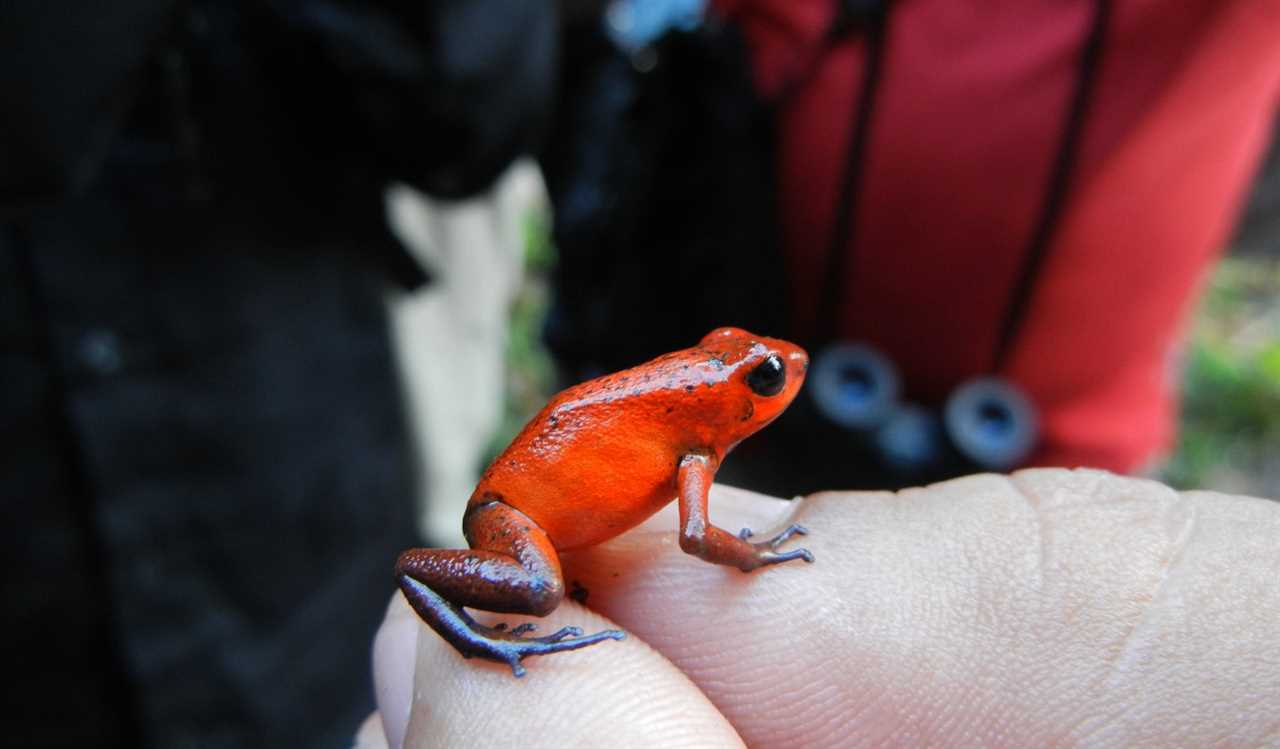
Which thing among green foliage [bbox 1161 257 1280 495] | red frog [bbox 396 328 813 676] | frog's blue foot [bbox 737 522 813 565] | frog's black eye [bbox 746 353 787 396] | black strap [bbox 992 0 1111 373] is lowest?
green foliage [bbox 1161 257 1280 495]

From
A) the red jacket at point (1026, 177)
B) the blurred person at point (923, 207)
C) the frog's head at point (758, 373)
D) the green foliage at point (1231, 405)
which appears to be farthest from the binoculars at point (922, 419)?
the green foliage at point (1231, 405)

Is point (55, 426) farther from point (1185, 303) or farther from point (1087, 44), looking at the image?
point (1185, 303)

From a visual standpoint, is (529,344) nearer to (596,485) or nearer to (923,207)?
(923,207)

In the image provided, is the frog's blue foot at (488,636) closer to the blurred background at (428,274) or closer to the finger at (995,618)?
the finger at (995,618)

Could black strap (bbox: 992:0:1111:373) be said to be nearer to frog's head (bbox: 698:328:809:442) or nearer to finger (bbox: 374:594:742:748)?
frog's head (bbox: 698:328:809:442)

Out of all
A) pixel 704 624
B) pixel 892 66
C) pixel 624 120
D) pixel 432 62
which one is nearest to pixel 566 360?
pixel 624 120

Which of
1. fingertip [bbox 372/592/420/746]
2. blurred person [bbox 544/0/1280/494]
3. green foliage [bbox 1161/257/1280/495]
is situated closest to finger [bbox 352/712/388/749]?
fingertip [bbox 372/592/420/746]

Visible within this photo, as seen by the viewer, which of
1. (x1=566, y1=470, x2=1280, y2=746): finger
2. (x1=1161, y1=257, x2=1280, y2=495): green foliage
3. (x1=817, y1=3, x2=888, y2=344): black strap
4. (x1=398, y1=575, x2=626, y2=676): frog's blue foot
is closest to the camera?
(x1=566, y1=470, x2=1280, y2=746): finger

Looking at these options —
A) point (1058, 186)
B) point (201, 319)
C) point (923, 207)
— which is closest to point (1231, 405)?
point (1058, 186)
